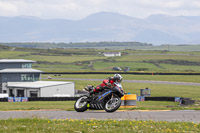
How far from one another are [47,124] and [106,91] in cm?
545

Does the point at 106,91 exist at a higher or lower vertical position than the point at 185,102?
higher

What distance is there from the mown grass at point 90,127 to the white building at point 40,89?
42422 mm

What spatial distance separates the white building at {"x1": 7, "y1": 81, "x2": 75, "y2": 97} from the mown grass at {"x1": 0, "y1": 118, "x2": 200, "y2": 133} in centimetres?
4242

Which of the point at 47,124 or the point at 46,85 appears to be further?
the point at 46,85

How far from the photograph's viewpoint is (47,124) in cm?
1236

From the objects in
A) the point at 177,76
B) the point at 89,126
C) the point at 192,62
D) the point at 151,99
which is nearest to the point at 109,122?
the point at 89,126

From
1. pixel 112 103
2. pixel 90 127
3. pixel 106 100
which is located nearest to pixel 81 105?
pixel 106 100

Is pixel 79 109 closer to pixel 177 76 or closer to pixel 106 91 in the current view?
pixel 106 91

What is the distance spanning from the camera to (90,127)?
38.8 ft

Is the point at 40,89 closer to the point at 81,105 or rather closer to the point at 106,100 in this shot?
the point at 81,105

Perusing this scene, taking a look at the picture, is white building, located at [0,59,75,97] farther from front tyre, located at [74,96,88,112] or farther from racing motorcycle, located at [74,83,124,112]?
racing motorcycle, located at [74,83,124,112]

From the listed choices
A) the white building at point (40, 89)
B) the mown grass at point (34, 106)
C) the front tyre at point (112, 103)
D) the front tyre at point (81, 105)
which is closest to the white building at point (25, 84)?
the white building at point (40, 89)

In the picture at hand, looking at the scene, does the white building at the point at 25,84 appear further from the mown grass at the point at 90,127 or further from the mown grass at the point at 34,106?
the mown grass at the point at 90,127

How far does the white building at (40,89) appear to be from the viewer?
2185 inches
